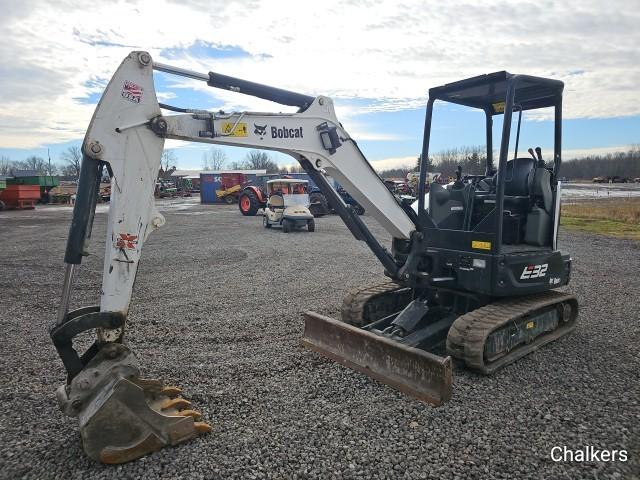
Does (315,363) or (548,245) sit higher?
(548,245)

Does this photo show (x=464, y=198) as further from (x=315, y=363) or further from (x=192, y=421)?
(x=192, y=421)

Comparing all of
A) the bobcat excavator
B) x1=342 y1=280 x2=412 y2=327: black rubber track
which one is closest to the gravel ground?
the bobcat excavator

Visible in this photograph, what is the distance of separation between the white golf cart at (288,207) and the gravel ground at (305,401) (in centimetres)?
1030

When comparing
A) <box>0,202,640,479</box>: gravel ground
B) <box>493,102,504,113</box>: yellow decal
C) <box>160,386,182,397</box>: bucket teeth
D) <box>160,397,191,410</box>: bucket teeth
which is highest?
<box>493,102,504,113</box>: yellow decal

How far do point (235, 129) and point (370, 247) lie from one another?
210 centimetres

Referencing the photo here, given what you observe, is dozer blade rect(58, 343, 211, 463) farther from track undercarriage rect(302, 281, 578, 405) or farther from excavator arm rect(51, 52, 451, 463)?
track undercarriage rect(302, 281, 578, 405)

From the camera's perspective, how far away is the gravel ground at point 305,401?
10.9 ft

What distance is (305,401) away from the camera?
4277mm

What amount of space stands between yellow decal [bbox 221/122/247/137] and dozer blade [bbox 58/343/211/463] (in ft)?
6.51

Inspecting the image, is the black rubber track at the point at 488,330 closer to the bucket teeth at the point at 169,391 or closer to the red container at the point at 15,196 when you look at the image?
the bucket teeth at the point at 169,391

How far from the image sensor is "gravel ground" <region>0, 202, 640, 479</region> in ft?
10.9

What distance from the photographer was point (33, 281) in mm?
9672

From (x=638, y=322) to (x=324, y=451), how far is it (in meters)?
5.60

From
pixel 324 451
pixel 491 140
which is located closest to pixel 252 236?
pixel 491 140
